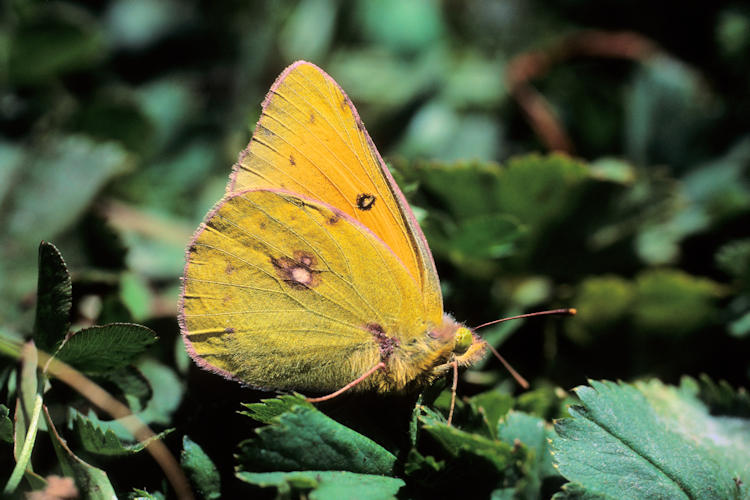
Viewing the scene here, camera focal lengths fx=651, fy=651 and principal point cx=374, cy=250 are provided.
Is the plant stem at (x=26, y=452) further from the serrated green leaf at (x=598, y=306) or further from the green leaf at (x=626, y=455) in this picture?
the serrated green leaf at (x=598, y=306)

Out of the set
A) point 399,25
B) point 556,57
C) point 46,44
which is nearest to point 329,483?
point 46,44

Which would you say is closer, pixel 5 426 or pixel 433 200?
pixel 5 426

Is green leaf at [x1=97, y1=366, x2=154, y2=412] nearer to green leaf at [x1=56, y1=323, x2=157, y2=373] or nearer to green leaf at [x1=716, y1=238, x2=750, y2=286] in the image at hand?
green leaf at [x1=56, y1=323, x2=157, y2=373]

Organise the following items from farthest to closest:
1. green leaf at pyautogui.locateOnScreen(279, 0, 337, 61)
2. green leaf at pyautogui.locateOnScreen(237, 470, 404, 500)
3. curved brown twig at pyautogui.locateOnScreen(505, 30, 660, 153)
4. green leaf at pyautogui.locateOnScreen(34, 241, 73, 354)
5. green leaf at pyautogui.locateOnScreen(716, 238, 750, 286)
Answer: green leaf at pyautogui.locateOnScreen(279, 0, 337, 61)
curved brown twig at pyautogui.locateOnScreen(505, 30, 660, 153)
green leaf at pyautogui.locateOnScreen(716, 238, 750, 286)
green leaf at pyautogui.locateOnScreen(34, 241, 73, 354)
green leaf at pyautogui.locateOnScreen(237, 470, 404, 500)

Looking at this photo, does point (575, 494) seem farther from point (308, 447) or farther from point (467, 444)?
point (308, 447)

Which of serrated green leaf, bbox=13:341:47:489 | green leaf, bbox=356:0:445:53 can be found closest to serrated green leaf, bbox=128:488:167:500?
serrated green leaf, bbox=13:341:47:489

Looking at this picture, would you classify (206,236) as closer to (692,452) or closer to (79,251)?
(79,251)

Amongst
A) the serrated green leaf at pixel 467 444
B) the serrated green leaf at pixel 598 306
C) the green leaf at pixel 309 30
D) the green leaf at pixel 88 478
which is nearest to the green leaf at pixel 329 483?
the serrated green leaf at pixel 467 444
